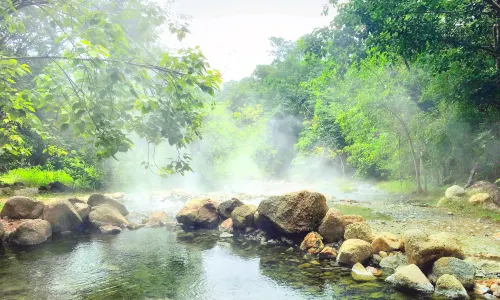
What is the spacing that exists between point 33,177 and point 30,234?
34.0 ft

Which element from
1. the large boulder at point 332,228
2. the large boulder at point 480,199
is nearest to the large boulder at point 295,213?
the large boulder at point 332,228

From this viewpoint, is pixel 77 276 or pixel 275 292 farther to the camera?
pixel 77 276

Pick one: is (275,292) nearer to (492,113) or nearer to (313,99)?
(492,113)

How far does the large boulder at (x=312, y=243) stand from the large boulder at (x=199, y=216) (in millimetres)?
4278

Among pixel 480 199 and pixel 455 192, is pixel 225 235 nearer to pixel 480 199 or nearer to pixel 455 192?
pixel 480 199

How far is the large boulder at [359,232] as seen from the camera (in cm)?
947

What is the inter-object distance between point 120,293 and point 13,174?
16218 millimetres

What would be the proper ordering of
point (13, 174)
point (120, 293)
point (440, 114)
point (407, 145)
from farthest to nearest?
point (407, 145)
point (13, 174)
point (440, 114)
point (120, 293)

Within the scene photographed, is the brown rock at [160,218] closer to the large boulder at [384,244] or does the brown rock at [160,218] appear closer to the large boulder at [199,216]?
the large boulder at [199,216]

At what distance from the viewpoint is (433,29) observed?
453 inches

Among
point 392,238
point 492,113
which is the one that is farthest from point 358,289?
point 492,113

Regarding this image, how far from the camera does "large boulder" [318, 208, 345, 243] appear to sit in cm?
1023

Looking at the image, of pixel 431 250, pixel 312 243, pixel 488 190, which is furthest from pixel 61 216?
pixel 488 190

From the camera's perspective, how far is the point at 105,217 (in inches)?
516
